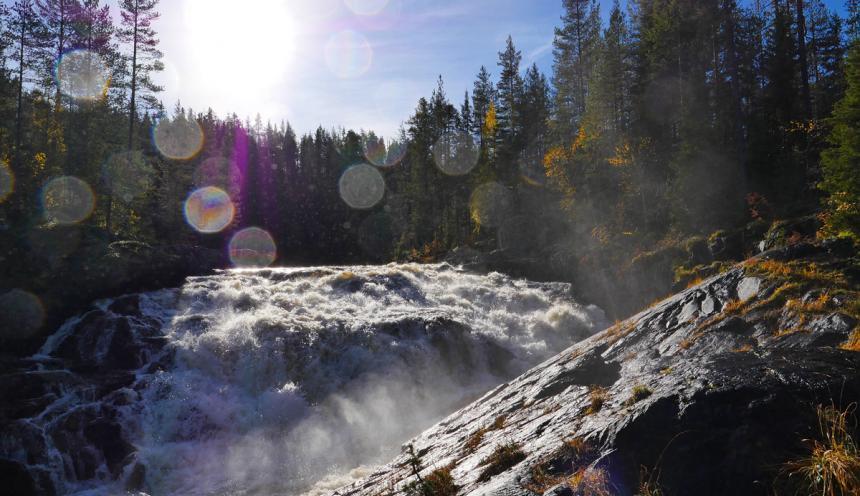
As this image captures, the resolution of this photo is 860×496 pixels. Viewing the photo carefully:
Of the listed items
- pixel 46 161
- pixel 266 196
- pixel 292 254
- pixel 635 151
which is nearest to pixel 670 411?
pixel 635 151

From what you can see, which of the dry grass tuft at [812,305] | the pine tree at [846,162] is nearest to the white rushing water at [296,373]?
the dry grass tuft at [812,305]

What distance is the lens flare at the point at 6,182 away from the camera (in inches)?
982

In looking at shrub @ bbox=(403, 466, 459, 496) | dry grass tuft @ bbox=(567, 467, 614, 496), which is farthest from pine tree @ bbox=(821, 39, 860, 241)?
shrub @ bbox=(403, 466, 459, 496)

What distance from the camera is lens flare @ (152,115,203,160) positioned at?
53625 millimetres

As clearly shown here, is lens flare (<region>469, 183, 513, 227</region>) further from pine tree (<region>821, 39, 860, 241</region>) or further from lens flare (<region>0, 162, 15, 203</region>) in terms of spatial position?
lens flare (<region>0, 162, 15, 203</region>)

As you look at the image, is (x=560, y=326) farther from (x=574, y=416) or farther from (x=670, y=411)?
(x=670, y=411)

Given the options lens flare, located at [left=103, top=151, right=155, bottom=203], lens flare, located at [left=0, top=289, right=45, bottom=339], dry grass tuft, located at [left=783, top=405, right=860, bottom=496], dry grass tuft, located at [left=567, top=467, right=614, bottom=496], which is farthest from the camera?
lens flare, located at [left=103, top=151, right=155, bottom=203]

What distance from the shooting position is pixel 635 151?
105ft

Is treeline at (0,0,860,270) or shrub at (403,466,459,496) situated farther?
treeline at (0,0,860,270)

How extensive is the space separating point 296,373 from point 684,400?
14.2 meters

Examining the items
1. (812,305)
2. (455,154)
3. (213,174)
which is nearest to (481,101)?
(455,154)

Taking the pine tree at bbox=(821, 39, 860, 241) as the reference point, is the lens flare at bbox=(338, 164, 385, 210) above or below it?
above

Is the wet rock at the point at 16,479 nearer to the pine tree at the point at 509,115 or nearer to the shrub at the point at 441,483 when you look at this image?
the shrub at the point at 441,483

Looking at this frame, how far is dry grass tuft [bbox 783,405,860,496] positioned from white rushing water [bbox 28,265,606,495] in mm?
10264
